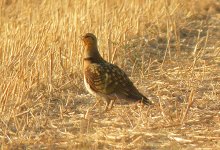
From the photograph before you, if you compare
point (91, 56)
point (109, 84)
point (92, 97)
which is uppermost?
point (91, 56)

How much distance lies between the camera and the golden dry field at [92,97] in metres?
5.77

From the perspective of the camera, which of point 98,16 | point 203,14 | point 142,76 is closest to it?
point 142,76

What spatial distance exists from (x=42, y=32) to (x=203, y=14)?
537 cm

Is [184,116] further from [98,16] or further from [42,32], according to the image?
[98,16]

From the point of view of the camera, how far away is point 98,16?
9.76 meters

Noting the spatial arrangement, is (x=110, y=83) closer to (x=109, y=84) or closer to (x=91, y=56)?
(x=109, y=84)

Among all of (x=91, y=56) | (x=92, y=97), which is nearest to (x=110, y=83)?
(x=91, y=56)

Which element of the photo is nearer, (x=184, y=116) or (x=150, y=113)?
(x=184, y=116)

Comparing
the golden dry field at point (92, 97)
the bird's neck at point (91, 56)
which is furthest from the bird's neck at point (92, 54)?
the golden dry field at point (92, 97)

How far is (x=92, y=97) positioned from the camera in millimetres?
7445

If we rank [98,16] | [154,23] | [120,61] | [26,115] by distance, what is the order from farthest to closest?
[154,23] < [98,16] < [120,61] < [26,115]

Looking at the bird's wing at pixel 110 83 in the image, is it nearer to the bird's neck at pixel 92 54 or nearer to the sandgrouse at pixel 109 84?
the sandgrouse at pixel 109 84

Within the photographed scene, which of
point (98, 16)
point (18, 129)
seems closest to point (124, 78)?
point (18, 129)

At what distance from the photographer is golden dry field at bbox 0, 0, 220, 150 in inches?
227
